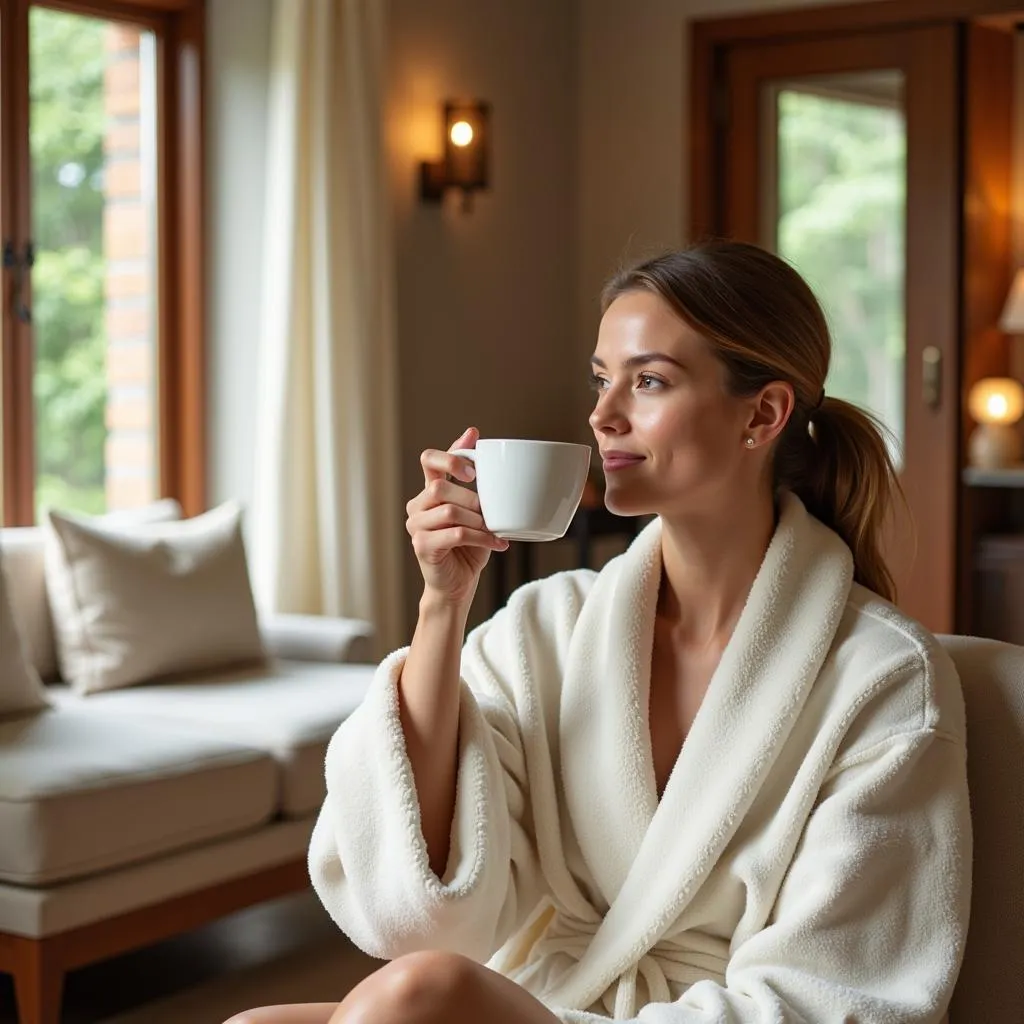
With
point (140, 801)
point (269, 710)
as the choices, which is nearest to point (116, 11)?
point (269, 710)

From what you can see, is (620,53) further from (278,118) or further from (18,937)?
(18,937)

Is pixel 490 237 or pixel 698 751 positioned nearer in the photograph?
pixel 698 751

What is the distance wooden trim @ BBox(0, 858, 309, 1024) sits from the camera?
9.14ft

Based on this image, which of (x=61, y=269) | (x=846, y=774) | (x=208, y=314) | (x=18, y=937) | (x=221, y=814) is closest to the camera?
(x=846, y=774)

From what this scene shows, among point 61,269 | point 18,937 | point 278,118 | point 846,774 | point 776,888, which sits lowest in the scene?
point 18,937

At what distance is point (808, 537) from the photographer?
174 centimetres

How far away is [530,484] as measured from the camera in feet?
4.51

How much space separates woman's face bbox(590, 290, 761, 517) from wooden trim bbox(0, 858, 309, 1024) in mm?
1630

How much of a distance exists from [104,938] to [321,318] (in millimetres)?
2103

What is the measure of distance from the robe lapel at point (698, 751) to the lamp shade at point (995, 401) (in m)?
3.84

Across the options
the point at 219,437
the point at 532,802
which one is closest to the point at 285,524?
the point at 219,437

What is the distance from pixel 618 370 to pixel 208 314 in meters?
3.26

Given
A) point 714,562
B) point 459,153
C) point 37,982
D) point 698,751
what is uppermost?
point 459,153

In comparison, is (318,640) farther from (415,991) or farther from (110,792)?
(415,991)
